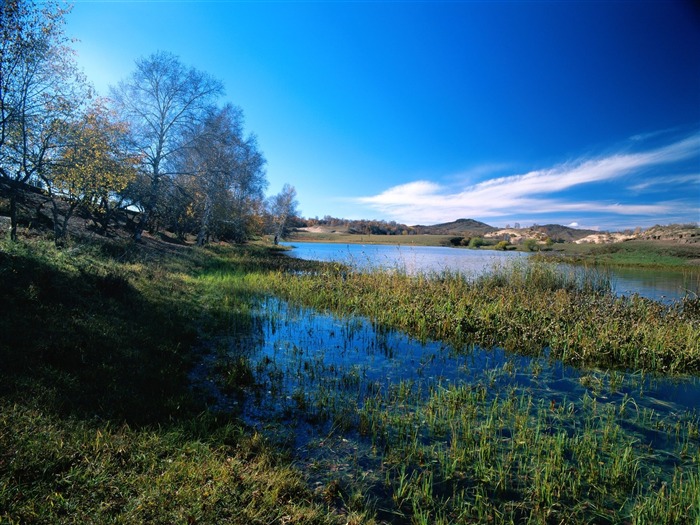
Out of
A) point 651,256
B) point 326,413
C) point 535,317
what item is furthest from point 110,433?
point 651,256

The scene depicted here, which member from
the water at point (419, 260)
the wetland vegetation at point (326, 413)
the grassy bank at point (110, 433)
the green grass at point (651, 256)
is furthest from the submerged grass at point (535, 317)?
the green grass at point (651, 256)

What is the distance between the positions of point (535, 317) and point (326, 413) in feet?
28.9

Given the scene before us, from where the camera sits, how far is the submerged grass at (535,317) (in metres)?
8.77

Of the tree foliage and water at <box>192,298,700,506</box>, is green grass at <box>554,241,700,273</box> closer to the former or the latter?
water at <box>192,298,700,506</box>

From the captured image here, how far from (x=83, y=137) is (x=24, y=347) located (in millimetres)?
9771

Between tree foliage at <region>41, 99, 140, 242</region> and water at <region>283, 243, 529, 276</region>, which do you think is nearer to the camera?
tree foliage at <region>41, 99, 140, 242</region>

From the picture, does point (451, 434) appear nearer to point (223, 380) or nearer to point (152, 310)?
point (223, 380)

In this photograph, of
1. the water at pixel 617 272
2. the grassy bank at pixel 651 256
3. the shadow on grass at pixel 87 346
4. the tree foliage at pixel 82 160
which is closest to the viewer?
the shadow on grass at pixel 87 346

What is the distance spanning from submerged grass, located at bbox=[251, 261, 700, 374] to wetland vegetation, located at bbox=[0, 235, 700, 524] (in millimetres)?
94

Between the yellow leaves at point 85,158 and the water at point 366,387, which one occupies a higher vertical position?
the yellow leaves at point 85,158

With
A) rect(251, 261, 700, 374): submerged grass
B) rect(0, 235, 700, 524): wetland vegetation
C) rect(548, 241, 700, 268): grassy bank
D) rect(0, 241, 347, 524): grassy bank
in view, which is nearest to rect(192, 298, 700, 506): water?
rect(0, 235, 700, 524): wetland vegetation

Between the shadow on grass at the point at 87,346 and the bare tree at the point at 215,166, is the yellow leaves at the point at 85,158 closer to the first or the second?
the shadow on grass at the point at 87,346

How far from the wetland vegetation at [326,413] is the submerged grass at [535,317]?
94 mm

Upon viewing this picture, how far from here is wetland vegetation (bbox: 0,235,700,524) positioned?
324 cm
